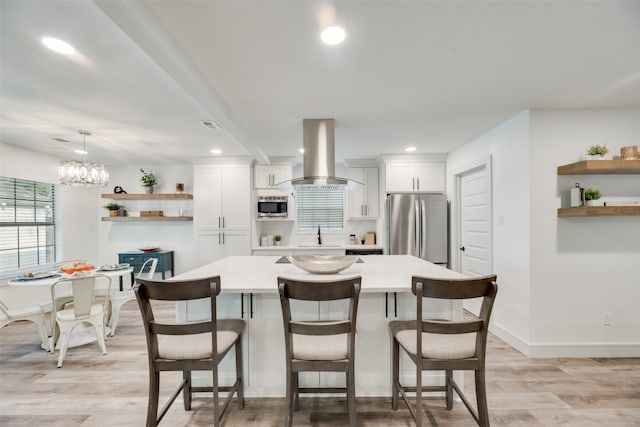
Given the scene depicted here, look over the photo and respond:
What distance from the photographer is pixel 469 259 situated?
4.08 m

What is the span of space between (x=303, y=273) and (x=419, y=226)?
271 cm

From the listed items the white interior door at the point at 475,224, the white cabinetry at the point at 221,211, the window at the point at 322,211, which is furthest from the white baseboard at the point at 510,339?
the white cabinetry at the point at 221,211

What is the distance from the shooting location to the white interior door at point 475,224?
139 inches

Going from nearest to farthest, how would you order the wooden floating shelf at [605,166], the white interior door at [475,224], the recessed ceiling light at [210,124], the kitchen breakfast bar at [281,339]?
1. the kitchen breakfast bar at [281,339]
2. the wooden floating shelf at [605,166]
3. the recessed ceiling light at [210,124]
4. the white interior door at [475,224]

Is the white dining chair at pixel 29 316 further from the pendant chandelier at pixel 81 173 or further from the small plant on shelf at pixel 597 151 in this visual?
the small plant on shelf at pixel 597 151

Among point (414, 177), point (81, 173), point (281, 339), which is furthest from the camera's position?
point (414, 177)

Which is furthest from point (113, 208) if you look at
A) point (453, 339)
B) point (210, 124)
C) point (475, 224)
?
point (475, 224)

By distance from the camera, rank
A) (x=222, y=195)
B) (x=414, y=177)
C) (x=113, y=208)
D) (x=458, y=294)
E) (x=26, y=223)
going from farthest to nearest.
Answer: (x=113, y=208) < (x=222, y=195) < (x=414, y=177) < (x=26, y=223) < (x=458, y=294)

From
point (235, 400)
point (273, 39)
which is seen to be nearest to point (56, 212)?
point (235, 400)

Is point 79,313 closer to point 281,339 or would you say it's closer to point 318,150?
point 281,339

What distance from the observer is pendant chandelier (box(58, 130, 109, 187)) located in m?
3.23

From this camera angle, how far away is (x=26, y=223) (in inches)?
165

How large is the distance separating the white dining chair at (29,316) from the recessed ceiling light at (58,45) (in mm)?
2604

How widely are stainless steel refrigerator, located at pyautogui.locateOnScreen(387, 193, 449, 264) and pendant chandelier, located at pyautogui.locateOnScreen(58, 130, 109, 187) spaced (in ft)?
13.2
